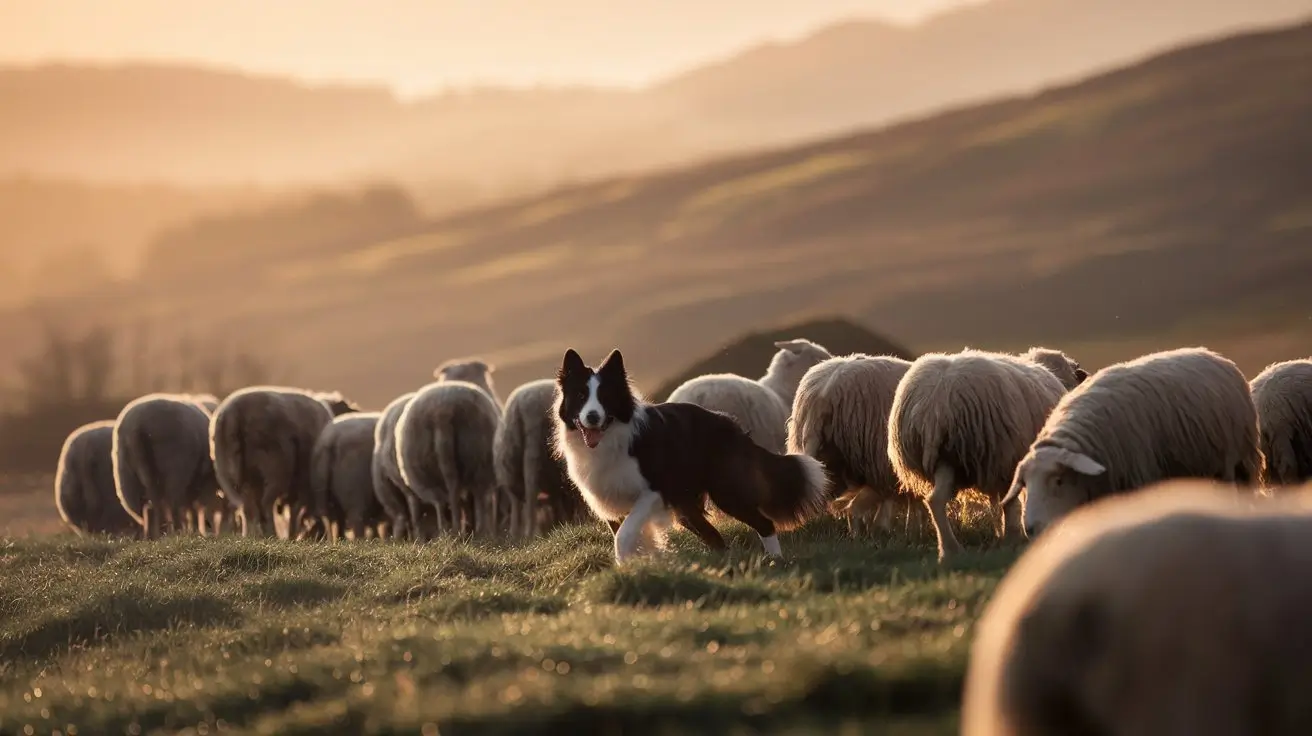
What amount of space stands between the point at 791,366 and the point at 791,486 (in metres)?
6.31

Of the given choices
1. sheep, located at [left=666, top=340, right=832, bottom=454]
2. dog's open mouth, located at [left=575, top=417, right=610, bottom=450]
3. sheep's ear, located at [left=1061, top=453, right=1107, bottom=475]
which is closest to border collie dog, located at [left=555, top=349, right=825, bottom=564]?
dog's open mouth, located at [left=575, top=417, right=610, bottom=450]

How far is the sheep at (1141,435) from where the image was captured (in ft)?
35.7

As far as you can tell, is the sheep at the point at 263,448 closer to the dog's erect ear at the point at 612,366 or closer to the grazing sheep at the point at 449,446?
the grazing sheep at the point at 449,446

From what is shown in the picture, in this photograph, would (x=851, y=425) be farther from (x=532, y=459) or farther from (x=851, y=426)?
(x=532, y=459)

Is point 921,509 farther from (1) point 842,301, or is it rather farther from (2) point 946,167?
(2) point 946,167

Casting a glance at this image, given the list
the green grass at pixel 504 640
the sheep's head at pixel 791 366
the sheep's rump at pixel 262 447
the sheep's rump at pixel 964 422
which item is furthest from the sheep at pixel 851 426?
the sheep's rump at pixel 262 447

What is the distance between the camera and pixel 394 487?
75.3 ft

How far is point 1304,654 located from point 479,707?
9.90ft

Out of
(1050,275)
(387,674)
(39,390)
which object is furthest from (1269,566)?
(1050,275)

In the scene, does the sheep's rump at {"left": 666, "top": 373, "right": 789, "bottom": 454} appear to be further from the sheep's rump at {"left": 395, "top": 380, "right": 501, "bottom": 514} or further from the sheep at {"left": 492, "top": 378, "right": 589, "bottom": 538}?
the sheep's rump at {"left": 395, "top": 380, "right": 501, "bottom": 514}

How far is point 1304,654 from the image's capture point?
183 inches

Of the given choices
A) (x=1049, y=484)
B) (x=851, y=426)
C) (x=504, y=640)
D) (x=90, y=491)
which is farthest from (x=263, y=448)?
(x=504, y=640)

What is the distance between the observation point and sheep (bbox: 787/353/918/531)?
14.2 meters

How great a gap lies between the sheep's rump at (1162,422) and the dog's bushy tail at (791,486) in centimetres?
215
